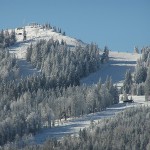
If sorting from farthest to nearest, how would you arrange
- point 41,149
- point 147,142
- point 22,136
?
point 22,136 < point 147,142 < point 41,149

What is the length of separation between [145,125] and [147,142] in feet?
36.5

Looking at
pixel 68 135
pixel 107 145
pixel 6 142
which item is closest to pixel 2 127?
pixel 6 142

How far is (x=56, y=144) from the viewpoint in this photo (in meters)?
180

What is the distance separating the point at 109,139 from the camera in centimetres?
18575

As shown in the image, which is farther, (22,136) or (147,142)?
(22,136)

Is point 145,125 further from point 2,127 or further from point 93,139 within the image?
point 2,127

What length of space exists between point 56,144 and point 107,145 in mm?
12769

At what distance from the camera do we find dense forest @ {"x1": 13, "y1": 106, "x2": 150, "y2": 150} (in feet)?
590

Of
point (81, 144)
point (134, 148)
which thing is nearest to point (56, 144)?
point (81, 144)

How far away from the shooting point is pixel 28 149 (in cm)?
17500

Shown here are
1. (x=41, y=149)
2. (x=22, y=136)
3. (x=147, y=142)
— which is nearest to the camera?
(x=41, y=149)

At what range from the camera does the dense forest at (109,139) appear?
590 ft

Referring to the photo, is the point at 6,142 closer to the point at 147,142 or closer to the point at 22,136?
the point at 22,136

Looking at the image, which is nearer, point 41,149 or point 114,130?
point 41,149
